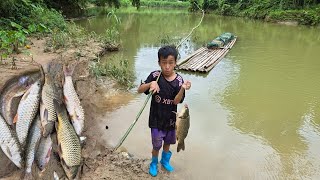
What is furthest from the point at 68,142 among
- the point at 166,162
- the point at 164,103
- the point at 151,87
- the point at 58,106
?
the point at 166,162

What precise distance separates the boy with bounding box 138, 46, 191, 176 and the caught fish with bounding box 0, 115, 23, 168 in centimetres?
132

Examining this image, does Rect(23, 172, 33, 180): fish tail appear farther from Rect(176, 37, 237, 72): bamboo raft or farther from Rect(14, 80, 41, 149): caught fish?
Rect(176, 37, 237, 72): bamboo raft

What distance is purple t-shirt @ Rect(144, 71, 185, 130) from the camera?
11.8ft

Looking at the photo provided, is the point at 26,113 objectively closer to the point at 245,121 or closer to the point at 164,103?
the point at 164,103

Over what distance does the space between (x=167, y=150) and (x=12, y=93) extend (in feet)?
6.16

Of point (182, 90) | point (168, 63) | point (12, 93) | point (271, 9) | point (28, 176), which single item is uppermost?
point (271, 9)

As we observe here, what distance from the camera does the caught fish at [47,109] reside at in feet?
10.9

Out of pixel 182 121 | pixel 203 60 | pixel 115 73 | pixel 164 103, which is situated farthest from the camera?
pixel 203 60

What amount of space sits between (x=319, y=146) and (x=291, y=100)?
8.16 ft

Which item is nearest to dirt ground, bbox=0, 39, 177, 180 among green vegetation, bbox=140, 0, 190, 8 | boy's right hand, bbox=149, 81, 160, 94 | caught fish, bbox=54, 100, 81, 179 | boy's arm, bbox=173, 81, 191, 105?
caught fish, bbox=54, 100, 81, 179

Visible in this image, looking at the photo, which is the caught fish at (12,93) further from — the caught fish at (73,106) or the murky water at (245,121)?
the murky water at (245,121)

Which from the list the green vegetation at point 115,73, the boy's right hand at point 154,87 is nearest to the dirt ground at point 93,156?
the green vegetation at point 115,73

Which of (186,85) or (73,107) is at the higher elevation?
(186,85)

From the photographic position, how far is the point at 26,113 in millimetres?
3371
